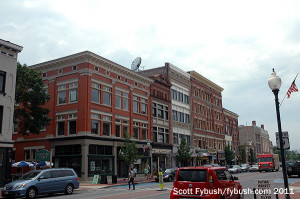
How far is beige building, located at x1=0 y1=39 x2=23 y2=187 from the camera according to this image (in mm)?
25328

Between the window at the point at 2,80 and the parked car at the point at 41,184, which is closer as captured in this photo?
the parked car at the point at 41,184

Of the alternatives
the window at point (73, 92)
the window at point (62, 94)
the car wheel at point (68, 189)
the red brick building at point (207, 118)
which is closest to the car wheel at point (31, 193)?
the car wheel at point (68, 189)

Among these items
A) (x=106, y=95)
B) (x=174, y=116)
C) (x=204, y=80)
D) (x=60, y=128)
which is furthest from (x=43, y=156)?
(x=204, y=80)

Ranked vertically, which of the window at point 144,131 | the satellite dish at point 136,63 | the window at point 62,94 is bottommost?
the window at point 144,131

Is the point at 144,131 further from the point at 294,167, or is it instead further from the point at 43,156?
the point at 294,167

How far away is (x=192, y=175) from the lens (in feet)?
38.0

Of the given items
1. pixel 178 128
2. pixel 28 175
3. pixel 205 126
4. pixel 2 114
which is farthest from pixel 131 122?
pixel 205 126

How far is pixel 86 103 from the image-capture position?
1340 inches

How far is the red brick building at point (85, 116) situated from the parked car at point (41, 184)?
10577mm

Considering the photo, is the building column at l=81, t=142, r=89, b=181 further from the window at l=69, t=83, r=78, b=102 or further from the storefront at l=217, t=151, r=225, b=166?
the storefront at l=217, t=151, r=225, b=166

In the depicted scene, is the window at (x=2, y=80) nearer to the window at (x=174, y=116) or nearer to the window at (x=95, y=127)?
the window at (x=95, y=127)

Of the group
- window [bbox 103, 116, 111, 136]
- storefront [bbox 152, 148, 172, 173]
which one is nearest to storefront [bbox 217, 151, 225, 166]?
storefront [bbox 152, 148, 172, 173]

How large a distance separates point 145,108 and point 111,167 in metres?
11.2

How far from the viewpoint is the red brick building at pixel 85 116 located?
33.8 metres
